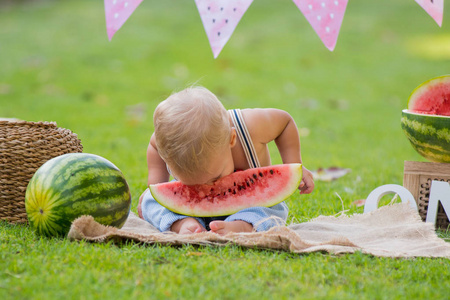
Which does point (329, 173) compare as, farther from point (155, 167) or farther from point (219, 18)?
point (219, 18)

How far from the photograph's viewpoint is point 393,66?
34.3ft

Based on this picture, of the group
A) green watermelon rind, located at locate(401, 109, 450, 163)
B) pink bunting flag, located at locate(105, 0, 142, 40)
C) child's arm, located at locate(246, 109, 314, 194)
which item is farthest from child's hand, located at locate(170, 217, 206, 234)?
green watermelon rind, located at locate(401, 109, 450, 163)

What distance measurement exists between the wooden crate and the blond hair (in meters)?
1.19

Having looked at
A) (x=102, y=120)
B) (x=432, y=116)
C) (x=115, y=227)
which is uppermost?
(x=432, y=116)

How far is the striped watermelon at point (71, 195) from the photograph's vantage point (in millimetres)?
2768

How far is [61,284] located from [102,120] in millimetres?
5212

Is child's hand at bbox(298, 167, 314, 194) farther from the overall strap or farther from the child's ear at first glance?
the child's ear

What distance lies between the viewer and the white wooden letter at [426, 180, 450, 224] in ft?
10.5

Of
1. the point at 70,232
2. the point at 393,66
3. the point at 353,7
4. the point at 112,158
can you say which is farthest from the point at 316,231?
the point at 353,7

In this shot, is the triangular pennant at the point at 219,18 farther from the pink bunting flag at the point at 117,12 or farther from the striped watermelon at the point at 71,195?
the striped watermelon at the point at 71,195

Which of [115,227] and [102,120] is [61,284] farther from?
[102,120]

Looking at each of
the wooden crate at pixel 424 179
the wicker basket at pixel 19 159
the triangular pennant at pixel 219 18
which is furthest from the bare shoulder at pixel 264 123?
the wicker basket at pixel 19 159

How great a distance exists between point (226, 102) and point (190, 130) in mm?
5263

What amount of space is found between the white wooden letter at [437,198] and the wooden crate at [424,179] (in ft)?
0.19
